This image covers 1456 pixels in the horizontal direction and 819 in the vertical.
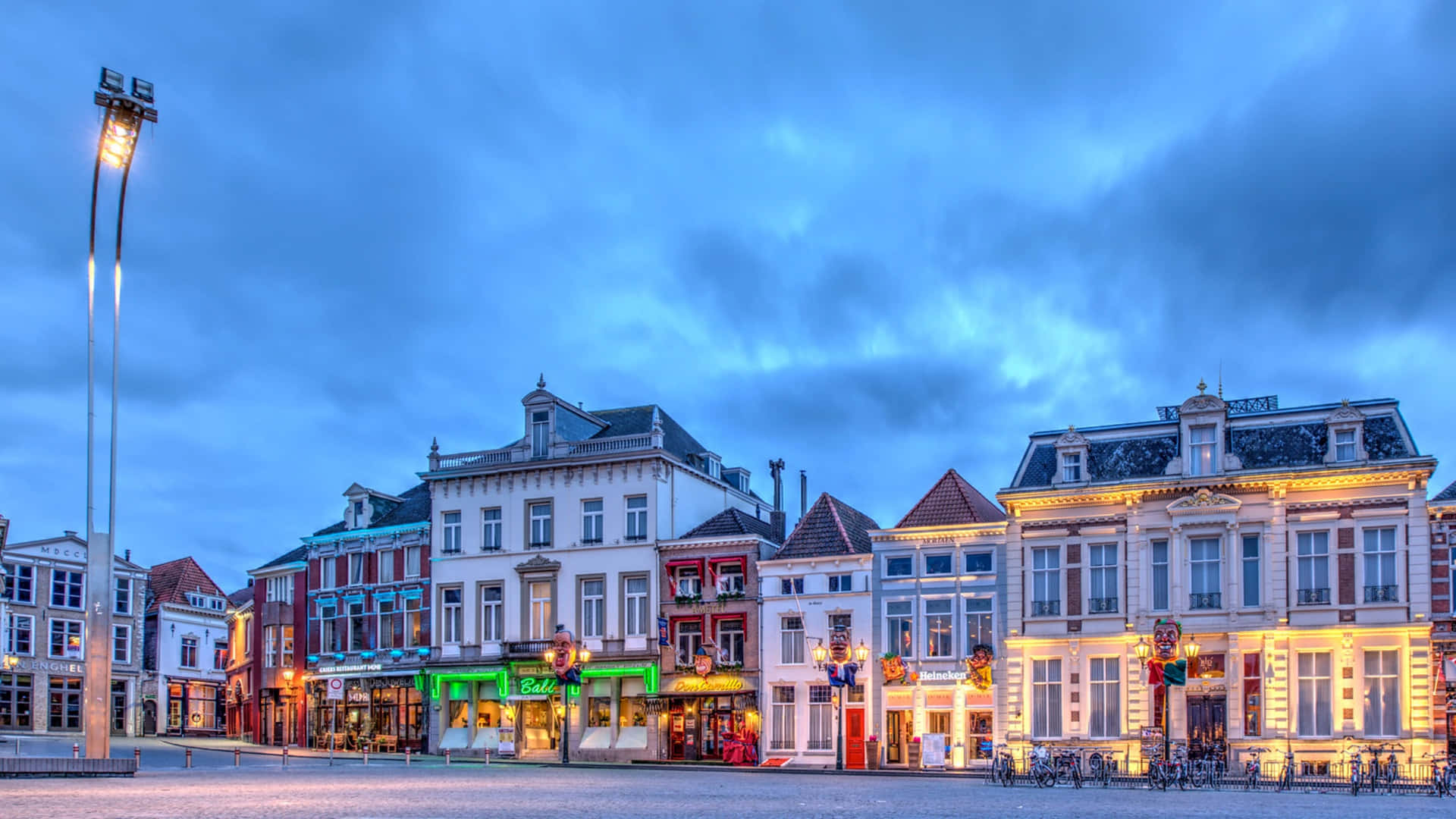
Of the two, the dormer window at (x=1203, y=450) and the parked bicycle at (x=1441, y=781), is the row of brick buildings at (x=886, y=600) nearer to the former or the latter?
the dormer window at (x=1203, y=450)

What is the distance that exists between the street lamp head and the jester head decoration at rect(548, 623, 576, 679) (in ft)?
83.0

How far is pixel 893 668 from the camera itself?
50562mm

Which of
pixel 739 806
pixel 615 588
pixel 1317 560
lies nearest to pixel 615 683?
pixel 615 588

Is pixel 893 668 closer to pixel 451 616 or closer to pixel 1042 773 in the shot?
pixel 1042 773

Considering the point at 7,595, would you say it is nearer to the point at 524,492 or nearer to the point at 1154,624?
the point at 524,492

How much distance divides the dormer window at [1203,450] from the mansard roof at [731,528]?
16.8 m

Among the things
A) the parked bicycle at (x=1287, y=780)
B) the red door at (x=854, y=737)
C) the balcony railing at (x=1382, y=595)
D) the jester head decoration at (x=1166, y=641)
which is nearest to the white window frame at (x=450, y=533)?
the red door at (x=854, y=737)

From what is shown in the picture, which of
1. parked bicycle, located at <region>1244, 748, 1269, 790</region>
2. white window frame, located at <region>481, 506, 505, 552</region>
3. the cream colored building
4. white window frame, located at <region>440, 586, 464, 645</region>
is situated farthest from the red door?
white window frame, located at <region>440, 586, 464, 645</region>

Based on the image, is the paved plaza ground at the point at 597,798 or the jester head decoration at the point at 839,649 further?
the jester head decoration at the point at 839,649

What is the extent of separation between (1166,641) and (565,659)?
835 inches

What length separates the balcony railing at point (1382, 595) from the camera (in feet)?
145

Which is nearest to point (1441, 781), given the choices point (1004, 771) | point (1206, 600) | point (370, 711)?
point (1004, 771)

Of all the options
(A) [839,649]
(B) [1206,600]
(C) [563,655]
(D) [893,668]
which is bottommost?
(D) [893,668]

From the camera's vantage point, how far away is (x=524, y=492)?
61.7 meters
